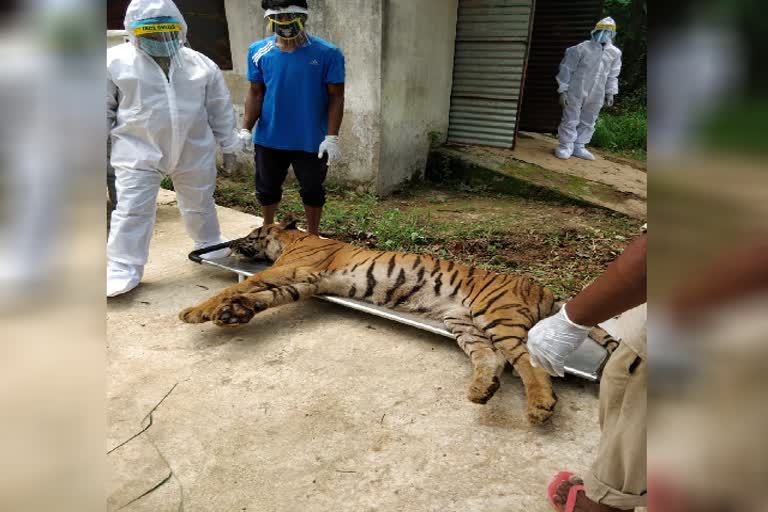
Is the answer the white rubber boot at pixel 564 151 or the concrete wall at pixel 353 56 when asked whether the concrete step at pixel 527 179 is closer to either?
the white rubber boot at pixel 564 151

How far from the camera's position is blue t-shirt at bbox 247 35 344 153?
13.0 ft

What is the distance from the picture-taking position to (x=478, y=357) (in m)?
2.58

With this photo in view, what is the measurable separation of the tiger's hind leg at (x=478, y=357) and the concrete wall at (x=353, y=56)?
3283mm

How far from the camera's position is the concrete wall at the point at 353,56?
541cm

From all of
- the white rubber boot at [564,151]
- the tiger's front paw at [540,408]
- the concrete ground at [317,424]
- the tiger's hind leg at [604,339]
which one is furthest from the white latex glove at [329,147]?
the white rubber boot at [564,151]

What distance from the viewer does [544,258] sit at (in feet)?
14.7

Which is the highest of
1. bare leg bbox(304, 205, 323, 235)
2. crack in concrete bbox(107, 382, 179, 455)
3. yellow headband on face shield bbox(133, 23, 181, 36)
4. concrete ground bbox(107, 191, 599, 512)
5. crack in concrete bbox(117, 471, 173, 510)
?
yellow headband on face shield bbox(133, 23, 181, 36)

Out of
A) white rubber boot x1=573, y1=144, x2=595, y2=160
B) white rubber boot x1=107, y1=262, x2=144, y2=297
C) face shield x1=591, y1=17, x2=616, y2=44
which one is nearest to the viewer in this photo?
white rubber boot x1=107, y1=262, x2=144, y2=297

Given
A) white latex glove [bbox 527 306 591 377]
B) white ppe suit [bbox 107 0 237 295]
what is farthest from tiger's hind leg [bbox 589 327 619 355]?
white ppe suit [bbox 107 0 237 295]

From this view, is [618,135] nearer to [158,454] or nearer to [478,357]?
[478,357]

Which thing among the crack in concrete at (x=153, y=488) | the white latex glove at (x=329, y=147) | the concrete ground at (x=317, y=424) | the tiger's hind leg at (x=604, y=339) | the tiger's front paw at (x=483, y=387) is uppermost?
the white latex glove at (x=329, y=147)

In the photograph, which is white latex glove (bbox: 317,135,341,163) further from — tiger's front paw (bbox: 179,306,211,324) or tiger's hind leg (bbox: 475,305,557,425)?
tiger's hind leg (bbox: 475,305,557,425)

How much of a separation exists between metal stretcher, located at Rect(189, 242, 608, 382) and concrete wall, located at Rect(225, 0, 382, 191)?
2.40 m
